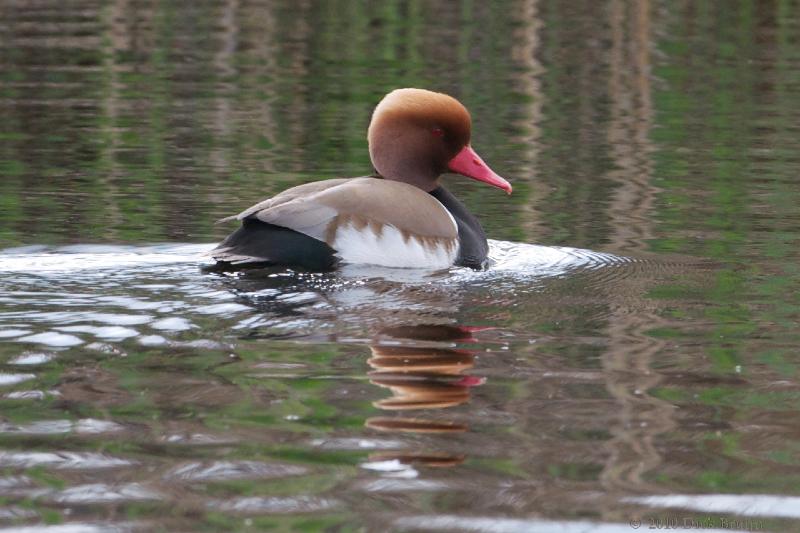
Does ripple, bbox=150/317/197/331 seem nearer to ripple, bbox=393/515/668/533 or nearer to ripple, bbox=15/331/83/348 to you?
ripple, bbox=15/331/83/348

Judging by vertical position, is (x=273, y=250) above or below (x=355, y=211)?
below

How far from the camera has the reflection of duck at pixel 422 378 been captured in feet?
14.5

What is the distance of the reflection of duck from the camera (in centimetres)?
443

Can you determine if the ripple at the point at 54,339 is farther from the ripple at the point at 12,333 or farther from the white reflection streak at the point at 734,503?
the white reflection streak at the point at 734,503

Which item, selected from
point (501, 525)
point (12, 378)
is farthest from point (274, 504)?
point (12, 378)

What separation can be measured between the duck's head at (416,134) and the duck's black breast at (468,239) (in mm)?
247

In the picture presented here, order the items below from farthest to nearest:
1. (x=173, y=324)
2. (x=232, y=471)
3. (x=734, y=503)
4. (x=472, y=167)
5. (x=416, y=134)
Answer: (x=472, y=167) → (x=416, y=134) → (x=173, y=324) → (x=232, y=471) → (x=734, y=503)

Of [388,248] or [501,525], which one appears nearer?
[501,525]

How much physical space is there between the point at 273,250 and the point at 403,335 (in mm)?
1243

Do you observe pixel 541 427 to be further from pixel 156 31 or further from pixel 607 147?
pixel 156 31

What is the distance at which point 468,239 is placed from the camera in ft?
24.1

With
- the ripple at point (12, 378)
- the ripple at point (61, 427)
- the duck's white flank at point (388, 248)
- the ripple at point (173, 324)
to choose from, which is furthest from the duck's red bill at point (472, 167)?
the ripple at point (61, 427)

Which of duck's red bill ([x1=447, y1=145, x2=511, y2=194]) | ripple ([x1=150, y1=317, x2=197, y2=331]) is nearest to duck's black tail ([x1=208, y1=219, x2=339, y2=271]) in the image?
ripple ([x1=150, y1=317, x2=197, y2=331])

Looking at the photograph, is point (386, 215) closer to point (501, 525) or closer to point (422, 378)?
point (422, 378)
